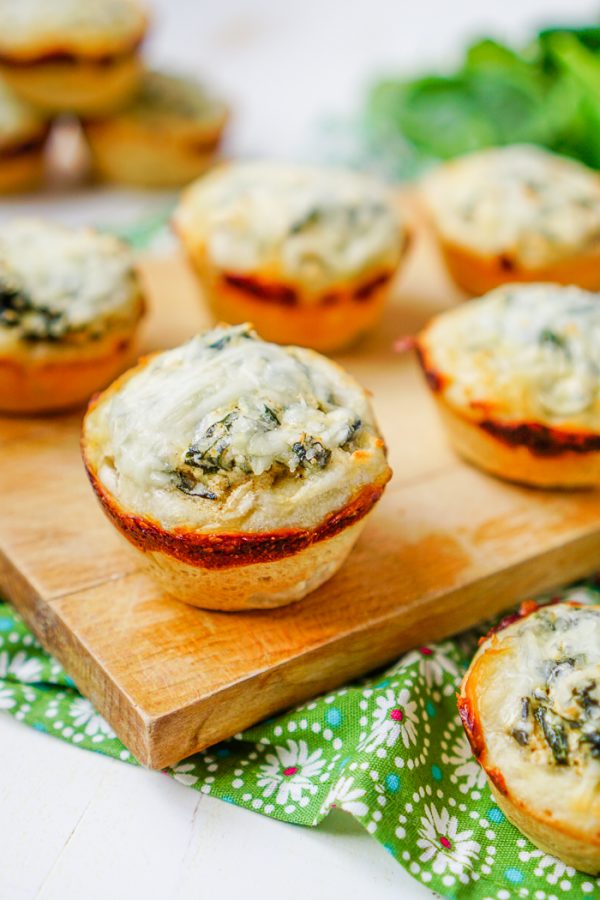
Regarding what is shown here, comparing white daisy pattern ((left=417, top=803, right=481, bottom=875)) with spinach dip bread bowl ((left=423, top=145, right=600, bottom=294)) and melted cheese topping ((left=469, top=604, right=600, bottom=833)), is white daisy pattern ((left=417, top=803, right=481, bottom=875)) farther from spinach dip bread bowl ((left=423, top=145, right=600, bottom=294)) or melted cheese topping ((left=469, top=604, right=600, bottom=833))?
spinach dip bread bowl ((left=423, top=145, right=600, bottom=294))

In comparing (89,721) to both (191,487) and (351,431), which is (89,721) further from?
(351,431)

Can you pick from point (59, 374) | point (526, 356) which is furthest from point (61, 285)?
point (526, 356)

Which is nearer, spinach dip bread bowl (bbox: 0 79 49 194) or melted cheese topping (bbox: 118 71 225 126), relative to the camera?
spinach dip bread bowl (bbox: 0 79 49 194)

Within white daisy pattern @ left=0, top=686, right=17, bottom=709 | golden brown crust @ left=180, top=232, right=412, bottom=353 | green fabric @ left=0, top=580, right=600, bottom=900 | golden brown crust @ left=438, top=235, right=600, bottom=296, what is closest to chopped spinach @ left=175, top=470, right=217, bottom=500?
green fabric @ left=0, top=580, right=600, bottom=900

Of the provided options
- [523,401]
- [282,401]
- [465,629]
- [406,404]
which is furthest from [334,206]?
[465,629]

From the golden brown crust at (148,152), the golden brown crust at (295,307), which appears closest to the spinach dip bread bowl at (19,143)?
the golden brown crust at (148,152)

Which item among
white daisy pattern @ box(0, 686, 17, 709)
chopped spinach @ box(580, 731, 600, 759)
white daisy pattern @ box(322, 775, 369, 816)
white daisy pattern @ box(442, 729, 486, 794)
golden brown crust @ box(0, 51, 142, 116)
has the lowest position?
white daisy pattern @ box(442, 729, 486, 794)
